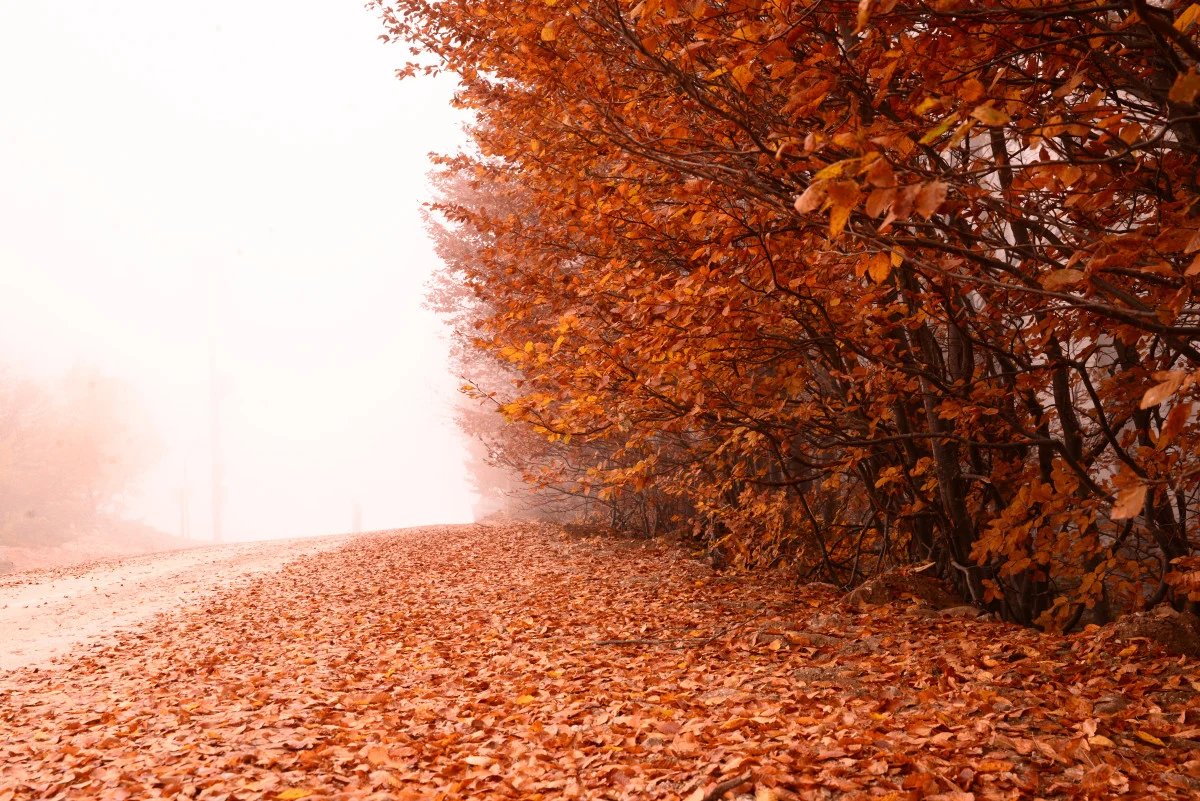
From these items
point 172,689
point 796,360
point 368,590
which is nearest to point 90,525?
point 368,590

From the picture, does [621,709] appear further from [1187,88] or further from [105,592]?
[105,592]

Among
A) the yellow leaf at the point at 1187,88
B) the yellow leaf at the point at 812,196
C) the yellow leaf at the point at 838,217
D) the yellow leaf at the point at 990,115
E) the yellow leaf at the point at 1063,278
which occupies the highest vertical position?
the yellow leaf at the point at 1187,88

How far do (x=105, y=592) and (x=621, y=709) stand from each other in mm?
Answer: 11117

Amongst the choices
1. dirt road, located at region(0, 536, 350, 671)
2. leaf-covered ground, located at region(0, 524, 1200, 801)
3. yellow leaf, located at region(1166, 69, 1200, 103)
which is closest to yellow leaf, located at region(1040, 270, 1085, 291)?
yellow leaf, located at region(1166, 69, 1200, 103)

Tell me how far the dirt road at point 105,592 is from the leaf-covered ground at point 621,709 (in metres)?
1.27

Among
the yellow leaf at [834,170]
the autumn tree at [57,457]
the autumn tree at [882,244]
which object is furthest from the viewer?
the autumn tree at [57,457]

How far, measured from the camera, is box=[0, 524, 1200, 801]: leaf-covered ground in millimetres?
3021

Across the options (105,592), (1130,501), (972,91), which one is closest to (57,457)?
(105,592)

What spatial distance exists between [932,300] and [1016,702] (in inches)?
89.8

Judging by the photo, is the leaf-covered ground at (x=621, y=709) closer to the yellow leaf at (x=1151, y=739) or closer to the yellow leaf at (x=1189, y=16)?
the yellow leaf at (x=1151, y=739)

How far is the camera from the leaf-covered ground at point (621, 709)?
3021mm

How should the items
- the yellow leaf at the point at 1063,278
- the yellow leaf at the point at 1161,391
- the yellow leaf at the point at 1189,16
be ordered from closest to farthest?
1. the yellow leaf at the point at 1161,391
2. the yellow leaf at the point at 1189,16
3. the yellow leaf at the point at 1063,278

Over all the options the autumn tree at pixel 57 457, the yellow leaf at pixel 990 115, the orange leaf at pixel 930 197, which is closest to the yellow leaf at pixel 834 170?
the orange leaf at pixel 930 197

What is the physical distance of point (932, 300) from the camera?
4543 millimetres
